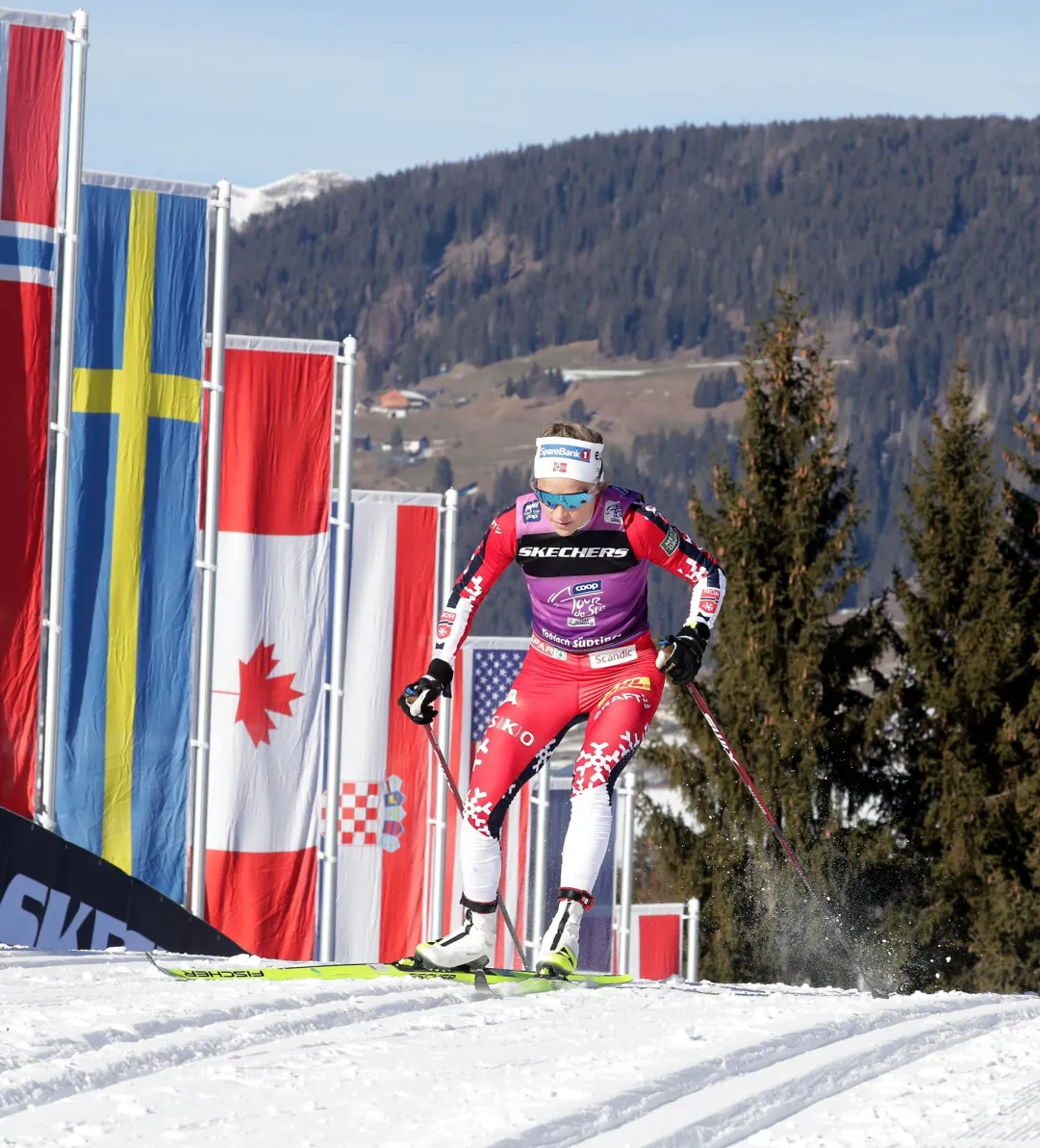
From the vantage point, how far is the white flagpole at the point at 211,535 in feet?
30.5

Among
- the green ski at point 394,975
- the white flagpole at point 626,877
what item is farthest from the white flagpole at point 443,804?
the green ski at point 394,975

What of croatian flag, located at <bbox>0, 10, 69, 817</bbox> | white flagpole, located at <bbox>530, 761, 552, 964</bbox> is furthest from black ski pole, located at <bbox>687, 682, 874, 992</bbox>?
white flagpole, located at <bbox>530, 761, 552, 964</bbox>

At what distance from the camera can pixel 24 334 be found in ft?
26.3

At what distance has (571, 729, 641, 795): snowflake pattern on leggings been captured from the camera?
5672 mm

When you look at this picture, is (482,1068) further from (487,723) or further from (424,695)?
(487,723)

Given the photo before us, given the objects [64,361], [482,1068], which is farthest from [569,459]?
[64,361]

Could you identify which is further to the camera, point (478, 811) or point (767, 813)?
point (767, 813)

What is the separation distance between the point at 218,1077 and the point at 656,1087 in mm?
890

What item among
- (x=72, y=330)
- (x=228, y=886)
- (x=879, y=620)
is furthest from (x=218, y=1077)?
(x=879, y=620)

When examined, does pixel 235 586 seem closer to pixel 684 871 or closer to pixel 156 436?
pixel 156 436

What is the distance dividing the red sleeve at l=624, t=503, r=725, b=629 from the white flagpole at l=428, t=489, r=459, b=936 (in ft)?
17.9

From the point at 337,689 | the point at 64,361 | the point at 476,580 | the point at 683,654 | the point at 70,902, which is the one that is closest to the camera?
the point at 683,654

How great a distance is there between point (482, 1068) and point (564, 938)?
1.81 m

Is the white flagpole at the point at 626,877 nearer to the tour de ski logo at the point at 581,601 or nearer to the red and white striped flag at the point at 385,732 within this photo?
the red and white striped flag at the point at 385,732
